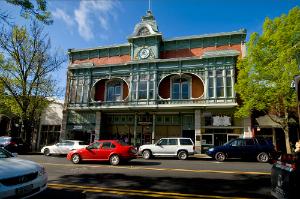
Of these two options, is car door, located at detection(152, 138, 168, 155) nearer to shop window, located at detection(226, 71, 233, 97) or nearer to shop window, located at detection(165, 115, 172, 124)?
shop window, located at detection(165, 115, 172, 124)

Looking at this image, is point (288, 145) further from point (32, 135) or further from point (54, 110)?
point (32, 135)

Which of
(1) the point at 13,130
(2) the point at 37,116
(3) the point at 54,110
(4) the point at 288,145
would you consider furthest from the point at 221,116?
(1) the point at 13,130

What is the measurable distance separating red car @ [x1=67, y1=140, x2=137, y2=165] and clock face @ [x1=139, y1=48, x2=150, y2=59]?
47.9ft

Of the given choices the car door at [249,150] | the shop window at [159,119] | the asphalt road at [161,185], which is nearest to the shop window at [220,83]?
the shop window at [159,119]

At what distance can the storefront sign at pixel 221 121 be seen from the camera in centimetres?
2353

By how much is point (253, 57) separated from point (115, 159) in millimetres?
15053

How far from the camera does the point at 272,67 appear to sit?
19984 mm

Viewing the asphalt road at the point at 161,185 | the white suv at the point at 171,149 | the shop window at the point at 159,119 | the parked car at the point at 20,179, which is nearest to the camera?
the parked car at the point at 20,179

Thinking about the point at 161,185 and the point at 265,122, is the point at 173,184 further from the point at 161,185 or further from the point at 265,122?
the point at 265,122

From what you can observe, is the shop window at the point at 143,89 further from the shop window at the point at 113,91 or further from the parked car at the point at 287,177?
the parked car at the point at 287,177

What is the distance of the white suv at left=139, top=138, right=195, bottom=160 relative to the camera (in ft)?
60.7

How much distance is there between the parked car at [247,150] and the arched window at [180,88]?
9015mm

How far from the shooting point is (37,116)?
30656 mm

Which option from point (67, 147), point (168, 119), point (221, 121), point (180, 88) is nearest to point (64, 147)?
point (67, 147)
